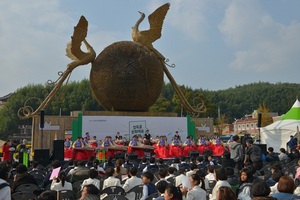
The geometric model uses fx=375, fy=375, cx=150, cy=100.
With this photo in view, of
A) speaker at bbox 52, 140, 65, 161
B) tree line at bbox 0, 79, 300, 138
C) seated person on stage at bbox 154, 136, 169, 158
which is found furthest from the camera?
tree line at bbox 0, 79, 300, 138

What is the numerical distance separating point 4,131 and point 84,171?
43.5 metres

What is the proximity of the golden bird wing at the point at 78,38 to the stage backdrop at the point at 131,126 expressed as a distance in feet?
13.2

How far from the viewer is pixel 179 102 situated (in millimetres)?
39406

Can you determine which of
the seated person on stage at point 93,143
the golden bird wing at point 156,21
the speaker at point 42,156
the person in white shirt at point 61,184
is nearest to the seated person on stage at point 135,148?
the seated person on stage at point 93,143

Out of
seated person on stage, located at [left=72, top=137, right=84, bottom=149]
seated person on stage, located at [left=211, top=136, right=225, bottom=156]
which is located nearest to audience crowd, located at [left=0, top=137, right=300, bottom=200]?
seated person on stage, located at [left=72, top=137, right=84, bottom=149]

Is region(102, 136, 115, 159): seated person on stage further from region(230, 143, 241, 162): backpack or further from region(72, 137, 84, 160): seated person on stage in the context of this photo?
region(230, 143, 241, 162): backpack

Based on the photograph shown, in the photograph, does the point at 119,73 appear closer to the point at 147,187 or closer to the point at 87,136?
the point at 87,136

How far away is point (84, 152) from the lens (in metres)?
15.6

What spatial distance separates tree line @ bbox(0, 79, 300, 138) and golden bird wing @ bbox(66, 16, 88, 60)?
591 inches

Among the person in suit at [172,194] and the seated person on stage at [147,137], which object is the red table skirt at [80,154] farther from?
the person in suit at [172,194]

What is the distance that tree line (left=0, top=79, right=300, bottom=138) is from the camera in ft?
140

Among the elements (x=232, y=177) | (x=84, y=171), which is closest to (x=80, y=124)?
(x=84, y=171)

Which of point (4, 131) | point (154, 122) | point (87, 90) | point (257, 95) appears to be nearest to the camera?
point (154, 122)

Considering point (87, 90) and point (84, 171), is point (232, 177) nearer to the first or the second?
point (84, 171)
